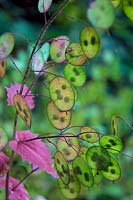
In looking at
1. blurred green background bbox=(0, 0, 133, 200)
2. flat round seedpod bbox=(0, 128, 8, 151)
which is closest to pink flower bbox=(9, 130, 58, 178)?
flat round seedpod bbox=(0, 128, 8, 151)

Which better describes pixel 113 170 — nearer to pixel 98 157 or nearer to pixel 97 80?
pixel 98 157

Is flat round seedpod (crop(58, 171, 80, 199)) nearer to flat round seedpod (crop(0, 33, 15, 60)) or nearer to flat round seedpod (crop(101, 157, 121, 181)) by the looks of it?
flat round seedpod (crop(101, 157, 121, 181))

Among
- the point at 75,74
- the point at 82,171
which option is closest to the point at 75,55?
the point at 75,74

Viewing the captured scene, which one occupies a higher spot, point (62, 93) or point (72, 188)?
point (62, 93)

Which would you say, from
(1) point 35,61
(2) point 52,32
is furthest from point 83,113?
(1) point 35,61

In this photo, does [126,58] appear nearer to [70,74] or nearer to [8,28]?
[8,28]

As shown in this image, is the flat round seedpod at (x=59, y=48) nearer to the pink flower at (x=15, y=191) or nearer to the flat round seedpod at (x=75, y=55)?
the flat round seedpod at (x=75, y=55)
